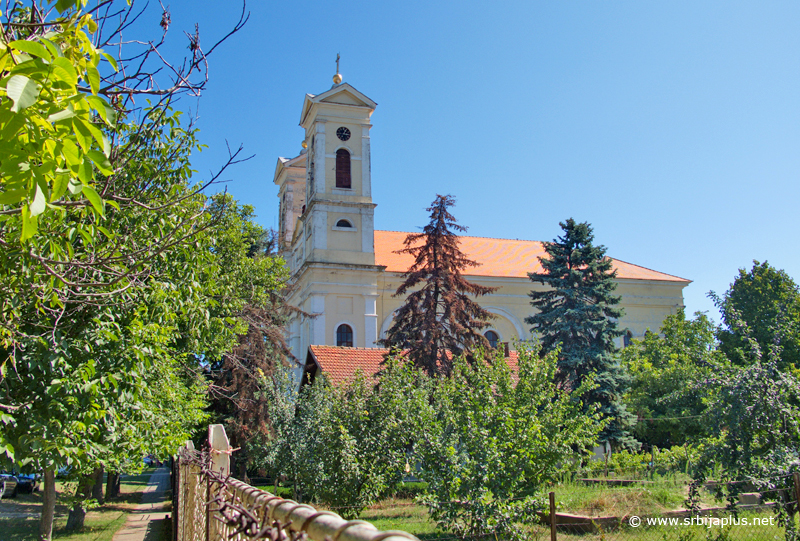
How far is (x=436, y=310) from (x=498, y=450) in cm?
1425

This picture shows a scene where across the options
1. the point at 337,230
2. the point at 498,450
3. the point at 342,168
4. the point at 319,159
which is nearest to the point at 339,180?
the point at 342,168

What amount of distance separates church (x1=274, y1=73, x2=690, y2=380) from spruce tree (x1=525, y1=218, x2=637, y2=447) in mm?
8034

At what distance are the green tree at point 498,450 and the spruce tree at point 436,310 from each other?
426 inches

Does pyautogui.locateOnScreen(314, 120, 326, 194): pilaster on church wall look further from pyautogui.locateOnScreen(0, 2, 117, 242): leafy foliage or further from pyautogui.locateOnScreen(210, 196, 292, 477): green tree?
pyautogui.locateOnScreen(0, 2, 117, 242): leafy foliage

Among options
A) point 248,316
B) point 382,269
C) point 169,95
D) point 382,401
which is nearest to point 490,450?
point 382,401

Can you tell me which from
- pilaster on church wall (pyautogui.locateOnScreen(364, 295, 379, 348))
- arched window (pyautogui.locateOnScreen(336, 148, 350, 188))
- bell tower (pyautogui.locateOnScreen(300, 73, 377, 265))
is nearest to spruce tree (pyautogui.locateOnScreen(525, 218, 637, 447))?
pilaster on church wall (pyautogui.locateOnScreen(364, 295, 379, 348))

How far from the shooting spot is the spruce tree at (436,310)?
22.8 metres

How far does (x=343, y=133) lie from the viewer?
35.3 m

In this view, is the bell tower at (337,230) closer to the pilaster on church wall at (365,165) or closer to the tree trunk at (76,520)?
the pilaster on church wall at (365,165)

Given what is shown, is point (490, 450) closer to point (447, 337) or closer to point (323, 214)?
point (447, 337)

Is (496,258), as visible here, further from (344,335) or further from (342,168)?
(344,335)

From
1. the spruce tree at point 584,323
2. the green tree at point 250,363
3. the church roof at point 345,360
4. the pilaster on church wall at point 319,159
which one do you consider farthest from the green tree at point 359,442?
the pilaster on church wall at point 319,159

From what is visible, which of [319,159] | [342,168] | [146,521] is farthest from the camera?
[342,168]

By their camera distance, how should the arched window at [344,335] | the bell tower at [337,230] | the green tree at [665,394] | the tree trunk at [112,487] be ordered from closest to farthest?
the tree trunk at [112,487] < the green tree at [665,394] < the arched window at [344,335] < the bell tower at [337,230]
